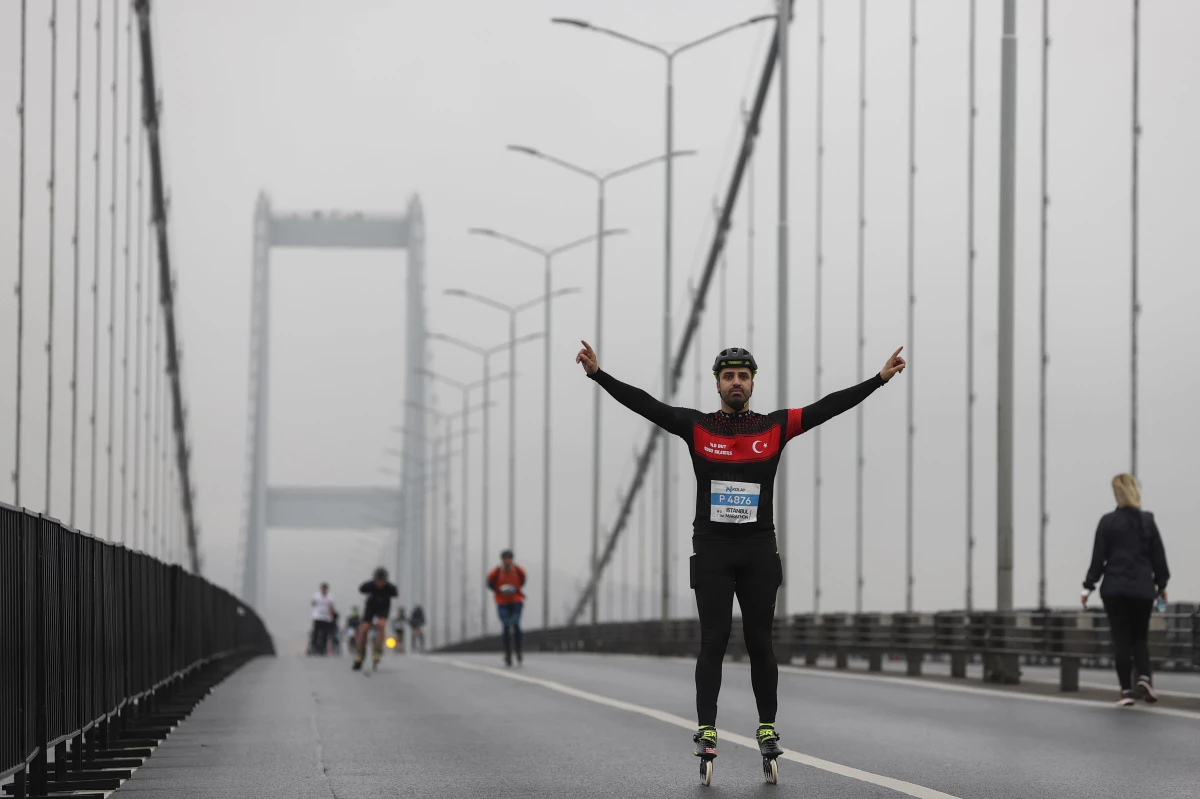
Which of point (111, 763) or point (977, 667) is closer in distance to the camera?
point (111, 763)

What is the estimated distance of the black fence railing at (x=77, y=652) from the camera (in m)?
7.66

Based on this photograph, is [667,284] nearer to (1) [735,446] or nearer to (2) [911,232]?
(2) [911,232]

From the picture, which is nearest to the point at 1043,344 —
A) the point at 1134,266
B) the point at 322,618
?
the point at 1134,266

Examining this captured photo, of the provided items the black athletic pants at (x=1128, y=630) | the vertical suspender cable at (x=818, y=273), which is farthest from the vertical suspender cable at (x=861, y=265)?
the black athletic pants at (x=1128, y=630)

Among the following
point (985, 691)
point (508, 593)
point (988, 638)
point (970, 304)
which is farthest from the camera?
point (970, 304)

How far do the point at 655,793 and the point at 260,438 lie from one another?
7710 cm

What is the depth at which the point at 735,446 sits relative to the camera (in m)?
8.74

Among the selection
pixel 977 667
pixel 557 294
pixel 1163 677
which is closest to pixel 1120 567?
pixel 1163 677

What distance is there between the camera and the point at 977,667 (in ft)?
90.3

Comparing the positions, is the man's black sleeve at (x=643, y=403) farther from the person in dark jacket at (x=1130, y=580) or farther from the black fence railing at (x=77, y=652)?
the person in dark jacket at (x=1130, y=580)

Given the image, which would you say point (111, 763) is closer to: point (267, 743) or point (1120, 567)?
point (267, 743)

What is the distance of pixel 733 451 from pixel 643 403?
394mm

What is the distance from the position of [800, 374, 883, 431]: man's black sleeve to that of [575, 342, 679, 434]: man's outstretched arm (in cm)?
51

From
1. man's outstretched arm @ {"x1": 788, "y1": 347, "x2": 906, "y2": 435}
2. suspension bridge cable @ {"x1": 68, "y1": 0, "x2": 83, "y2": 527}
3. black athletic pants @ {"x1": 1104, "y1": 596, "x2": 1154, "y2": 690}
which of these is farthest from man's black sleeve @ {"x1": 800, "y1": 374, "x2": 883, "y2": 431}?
suspension bridge cable @ {"x1": 68, "y1": 0, "x2": 83, "y2": 527}
